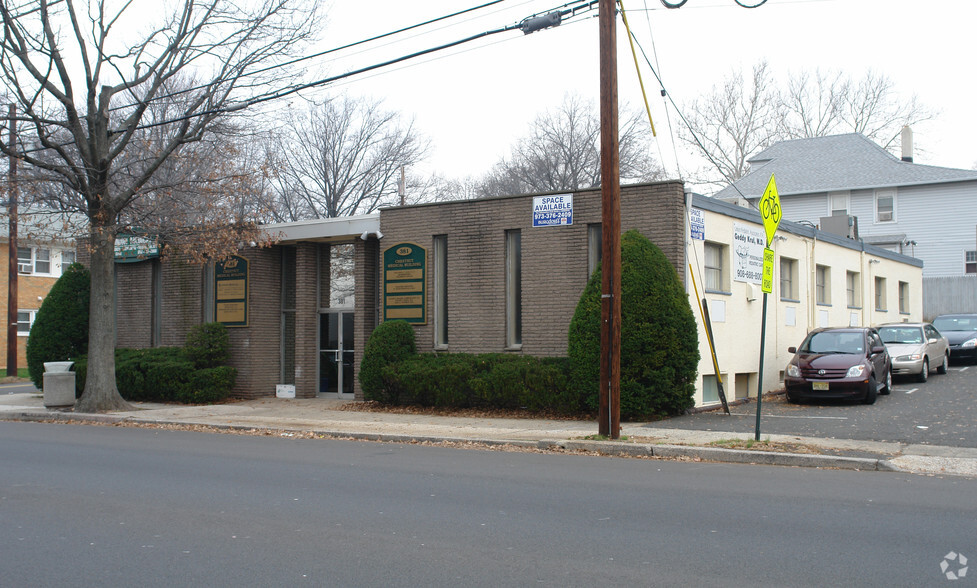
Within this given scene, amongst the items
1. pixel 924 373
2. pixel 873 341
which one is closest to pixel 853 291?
pixel 924 373

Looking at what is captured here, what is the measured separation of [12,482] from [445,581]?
6441mm

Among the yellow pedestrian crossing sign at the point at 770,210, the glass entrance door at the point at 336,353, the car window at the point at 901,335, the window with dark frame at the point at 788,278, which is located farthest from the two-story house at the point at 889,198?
the yellow pedestrian crossing sign at the point at 770,210

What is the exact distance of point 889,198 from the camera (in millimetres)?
40562

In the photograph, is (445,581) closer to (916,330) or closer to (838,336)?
(838,336)

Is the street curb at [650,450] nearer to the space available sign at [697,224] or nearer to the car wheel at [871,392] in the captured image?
the space available sign at [697,224]

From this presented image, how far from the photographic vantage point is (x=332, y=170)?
4384 centimetres

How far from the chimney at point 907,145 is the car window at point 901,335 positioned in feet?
76.7

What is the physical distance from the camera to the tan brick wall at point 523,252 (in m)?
16.1

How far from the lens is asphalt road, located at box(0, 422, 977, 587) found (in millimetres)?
5723

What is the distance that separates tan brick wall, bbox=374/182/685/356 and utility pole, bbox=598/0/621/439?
366cm

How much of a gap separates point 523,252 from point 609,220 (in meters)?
5.06

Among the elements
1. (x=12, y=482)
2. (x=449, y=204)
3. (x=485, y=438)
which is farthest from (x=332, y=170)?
(x=12, y=482)

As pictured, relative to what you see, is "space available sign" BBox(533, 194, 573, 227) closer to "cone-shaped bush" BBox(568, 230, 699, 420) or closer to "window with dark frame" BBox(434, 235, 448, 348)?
→ "cone-shaped bush" BBox(568, 230, 699, 420)

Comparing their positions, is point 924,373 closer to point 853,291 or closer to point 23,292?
point 853,291
